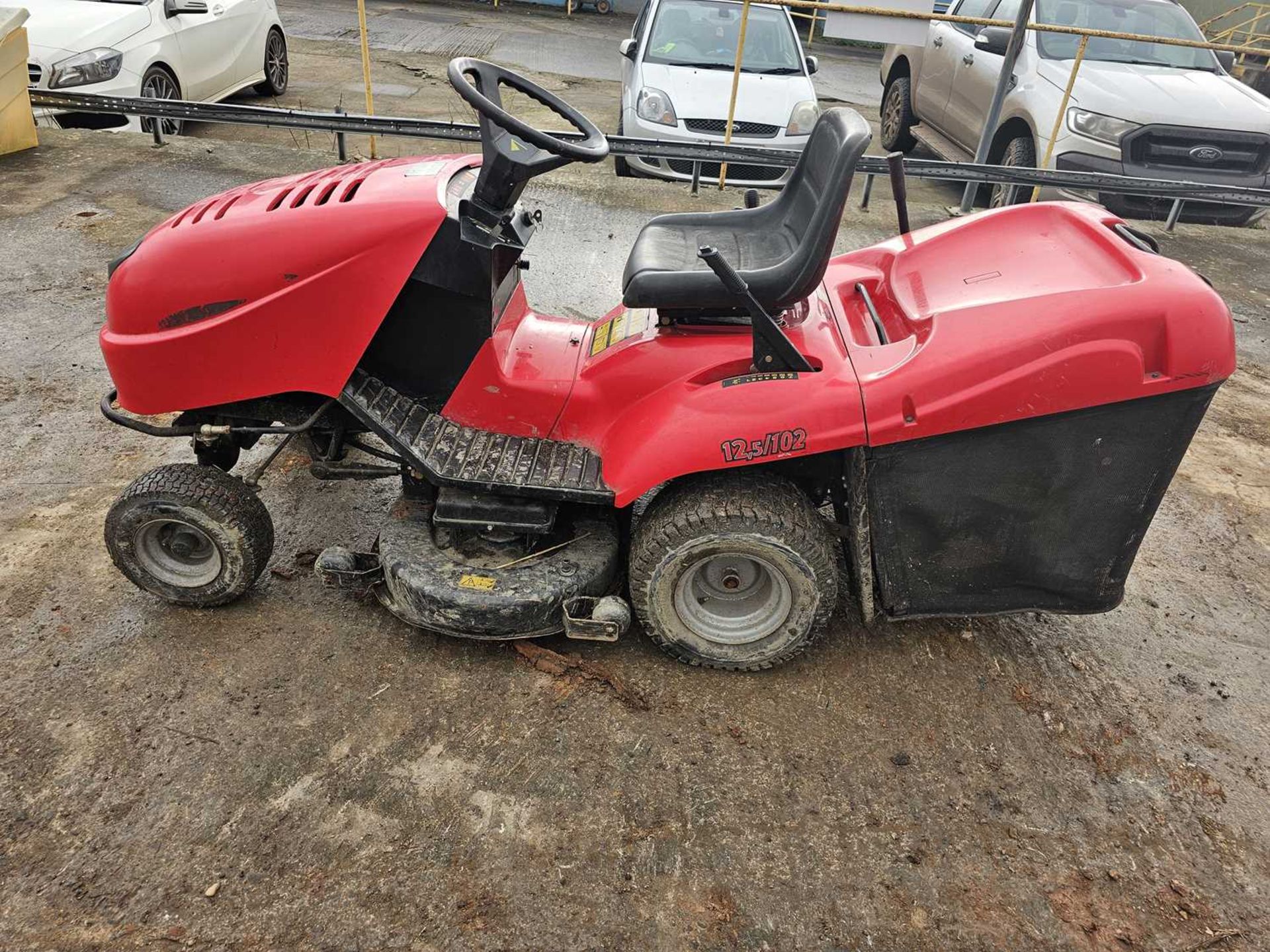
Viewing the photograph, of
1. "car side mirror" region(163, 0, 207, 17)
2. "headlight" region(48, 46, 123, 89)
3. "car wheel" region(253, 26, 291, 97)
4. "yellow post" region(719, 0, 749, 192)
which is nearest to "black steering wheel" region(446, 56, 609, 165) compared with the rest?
"yellow post" region(719, 0, 749, 192)

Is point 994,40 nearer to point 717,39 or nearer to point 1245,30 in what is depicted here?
point 717,39

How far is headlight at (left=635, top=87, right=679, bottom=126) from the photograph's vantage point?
732 cm

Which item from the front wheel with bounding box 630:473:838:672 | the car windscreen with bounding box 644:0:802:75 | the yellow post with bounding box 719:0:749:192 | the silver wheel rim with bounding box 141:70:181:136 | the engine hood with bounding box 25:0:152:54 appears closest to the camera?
the front wheel with bounding box 630:473:838:672

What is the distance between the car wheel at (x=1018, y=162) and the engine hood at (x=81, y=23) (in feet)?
22.7

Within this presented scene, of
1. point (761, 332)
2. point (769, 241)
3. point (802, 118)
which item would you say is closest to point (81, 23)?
point (802, 118)

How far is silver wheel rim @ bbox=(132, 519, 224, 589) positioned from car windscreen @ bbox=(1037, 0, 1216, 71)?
744 cm

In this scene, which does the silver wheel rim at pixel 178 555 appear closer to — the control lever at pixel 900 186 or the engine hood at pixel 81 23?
the control lever at pixel 900 186

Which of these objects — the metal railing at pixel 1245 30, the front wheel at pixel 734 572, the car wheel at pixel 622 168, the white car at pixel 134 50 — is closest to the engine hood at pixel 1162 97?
the car wheel at pixel 622 168

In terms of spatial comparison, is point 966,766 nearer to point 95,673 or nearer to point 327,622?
point 327,622

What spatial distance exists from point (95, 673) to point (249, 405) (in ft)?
2.96

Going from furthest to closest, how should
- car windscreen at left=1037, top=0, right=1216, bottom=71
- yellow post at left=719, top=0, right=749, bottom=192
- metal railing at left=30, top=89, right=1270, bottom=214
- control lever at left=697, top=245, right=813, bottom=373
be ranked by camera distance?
car windscreen at left=1037, top=0, right=1216, bottom=71 < yellow post at left=719, top=0, right=749, bottom=192 < metal railing at left=30, top=89, right=1270, bottom=214 < control lever at left=697, top=245, right=813, bottom=373

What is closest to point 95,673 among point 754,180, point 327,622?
point 327,622

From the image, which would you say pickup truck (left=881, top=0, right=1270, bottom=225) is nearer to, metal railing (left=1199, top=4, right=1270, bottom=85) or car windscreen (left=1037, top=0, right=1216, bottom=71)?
car windscreen (left=1037, top=0, right=1216, bottom=71)

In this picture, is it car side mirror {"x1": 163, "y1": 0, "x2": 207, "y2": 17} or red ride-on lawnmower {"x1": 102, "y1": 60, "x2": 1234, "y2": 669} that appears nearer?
red ride-on lawnmower {"x1": 102, "y1": 60, "x2": 1234, "y2": 669}
